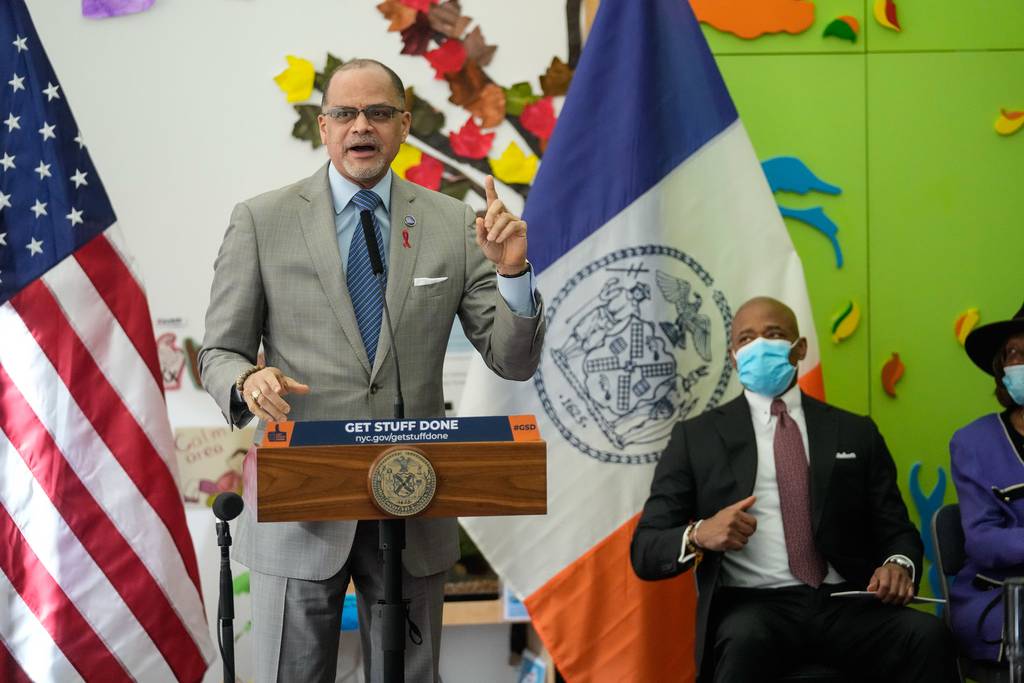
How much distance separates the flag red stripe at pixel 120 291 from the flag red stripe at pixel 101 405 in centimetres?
12

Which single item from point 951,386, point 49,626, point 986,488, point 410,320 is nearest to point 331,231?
point 410,320

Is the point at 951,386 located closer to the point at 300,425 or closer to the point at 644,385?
the point at 644,385

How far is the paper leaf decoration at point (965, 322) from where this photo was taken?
3.77 metres

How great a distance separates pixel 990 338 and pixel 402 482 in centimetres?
225

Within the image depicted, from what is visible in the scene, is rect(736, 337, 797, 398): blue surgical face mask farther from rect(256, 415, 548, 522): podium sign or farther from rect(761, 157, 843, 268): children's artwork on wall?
rect(256, 415, 548, 522): podium sign

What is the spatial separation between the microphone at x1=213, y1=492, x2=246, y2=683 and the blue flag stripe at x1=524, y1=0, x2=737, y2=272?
1.63 metres

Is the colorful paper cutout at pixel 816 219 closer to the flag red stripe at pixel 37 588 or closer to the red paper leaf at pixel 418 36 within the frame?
the red paper leaf at pixel 418 36

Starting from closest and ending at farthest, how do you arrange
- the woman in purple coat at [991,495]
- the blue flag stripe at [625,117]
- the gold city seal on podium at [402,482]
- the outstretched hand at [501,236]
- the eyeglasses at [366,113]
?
the gold city seal on podium at [402,482]
the outstretched hand at [501,236]
the eyeglasses at [366,113]
the woman in purple coat at [991,495]
the blue flag stripe at [625,117]

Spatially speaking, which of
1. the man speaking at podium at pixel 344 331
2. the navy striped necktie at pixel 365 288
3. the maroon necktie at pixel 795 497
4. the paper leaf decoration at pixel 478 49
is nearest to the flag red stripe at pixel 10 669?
the man speaking at podium at pixel 344 331

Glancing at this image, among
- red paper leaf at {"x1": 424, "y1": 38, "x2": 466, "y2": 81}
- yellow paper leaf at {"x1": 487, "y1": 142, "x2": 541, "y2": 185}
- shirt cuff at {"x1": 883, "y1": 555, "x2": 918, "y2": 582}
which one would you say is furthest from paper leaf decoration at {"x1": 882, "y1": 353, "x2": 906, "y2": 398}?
red paper leaf at {"x1": 424, "y1": 38, "x2": 466, "y2": 81}

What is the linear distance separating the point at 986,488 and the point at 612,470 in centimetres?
106

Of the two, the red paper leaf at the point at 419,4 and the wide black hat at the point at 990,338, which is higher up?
the red paper leaf at the point at 419,4

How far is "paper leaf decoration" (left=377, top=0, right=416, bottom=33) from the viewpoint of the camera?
152 inches

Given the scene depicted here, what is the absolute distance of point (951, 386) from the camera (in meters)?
3.79
